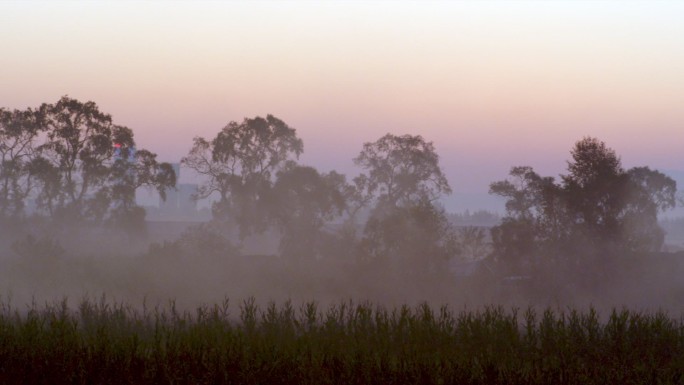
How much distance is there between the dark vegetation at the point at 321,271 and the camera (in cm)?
1712

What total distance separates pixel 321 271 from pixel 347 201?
1348 cm

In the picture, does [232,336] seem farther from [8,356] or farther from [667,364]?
[667,364]

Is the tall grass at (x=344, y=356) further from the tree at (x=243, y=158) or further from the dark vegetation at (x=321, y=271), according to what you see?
the tree at (x=243, y=158)

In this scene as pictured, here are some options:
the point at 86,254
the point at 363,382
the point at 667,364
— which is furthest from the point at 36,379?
the point at 86,254

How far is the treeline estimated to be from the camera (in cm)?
4038

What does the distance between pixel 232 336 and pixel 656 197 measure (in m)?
44.5

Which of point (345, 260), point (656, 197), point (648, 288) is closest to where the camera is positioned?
point (648, 288)

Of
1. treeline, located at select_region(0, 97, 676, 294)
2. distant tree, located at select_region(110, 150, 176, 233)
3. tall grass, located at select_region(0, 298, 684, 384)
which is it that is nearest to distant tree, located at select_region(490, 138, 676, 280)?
treeline, located at select_region(0, 97, 676, 294)

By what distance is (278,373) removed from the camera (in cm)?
1630

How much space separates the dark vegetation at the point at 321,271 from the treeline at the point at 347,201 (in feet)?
0.36

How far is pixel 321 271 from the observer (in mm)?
44656

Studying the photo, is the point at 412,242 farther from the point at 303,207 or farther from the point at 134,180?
the point at 134,180

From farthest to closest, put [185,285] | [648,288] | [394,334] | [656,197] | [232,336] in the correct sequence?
[656,197] < [185,285] < [648,288] < [394,334] < [232,336]

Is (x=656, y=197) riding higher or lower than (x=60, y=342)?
higher
